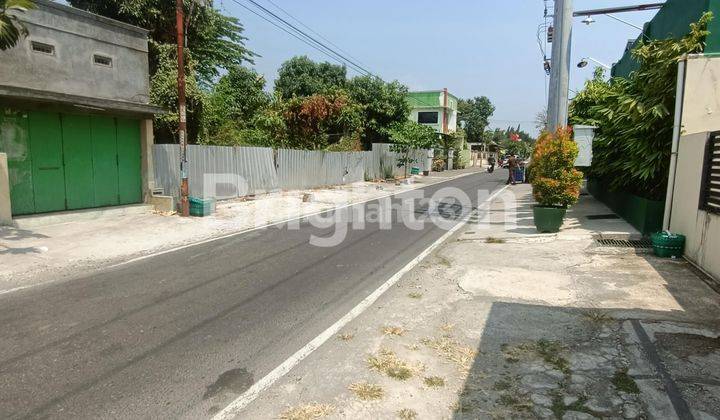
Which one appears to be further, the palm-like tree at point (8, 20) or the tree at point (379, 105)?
the tree at point (379, 105)

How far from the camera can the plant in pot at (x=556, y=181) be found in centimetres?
1044

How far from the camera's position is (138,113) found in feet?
44.3

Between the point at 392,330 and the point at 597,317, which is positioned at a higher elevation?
the point at 597,317

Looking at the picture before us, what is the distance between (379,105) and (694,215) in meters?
27.1

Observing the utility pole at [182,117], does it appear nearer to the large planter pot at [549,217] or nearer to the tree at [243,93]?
the large planter pot at [549,217]

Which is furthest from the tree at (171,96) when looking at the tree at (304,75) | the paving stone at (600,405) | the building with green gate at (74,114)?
the tree at (304,75)

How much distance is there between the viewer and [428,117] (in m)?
51.3

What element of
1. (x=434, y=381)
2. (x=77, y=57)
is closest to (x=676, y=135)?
(x=434, y=381)

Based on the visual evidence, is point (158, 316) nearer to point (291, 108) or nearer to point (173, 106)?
point (173, 106)

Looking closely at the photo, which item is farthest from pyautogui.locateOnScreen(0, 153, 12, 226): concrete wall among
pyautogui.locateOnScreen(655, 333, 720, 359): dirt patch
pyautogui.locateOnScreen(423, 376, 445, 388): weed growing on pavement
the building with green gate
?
pyautogui.locateOnScreen(655, 333, 720, 359): dirt patch

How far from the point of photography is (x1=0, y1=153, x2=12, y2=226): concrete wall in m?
9.82

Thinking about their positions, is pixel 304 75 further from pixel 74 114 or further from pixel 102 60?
pixel 74 114

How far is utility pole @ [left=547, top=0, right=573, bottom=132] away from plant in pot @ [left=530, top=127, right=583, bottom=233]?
1.63 m

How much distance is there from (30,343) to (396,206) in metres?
13.5
